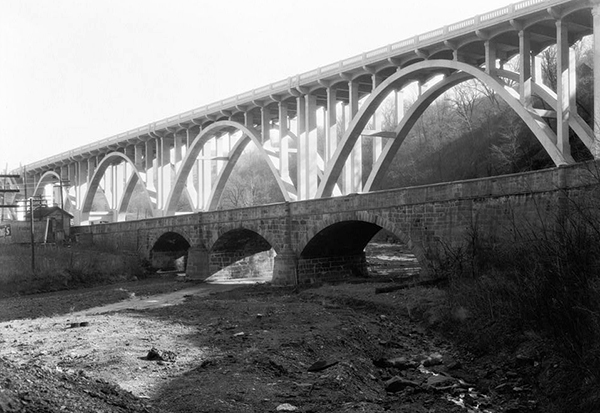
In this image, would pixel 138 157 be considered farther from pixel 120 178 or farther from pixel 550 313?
pixel 550 313

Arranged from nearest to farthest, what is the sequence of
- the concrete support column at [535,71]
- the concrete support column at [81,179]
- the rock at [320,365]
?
the rock at [320,365]
the concrete support column at [535,71]
the concrete support column at [81,179]

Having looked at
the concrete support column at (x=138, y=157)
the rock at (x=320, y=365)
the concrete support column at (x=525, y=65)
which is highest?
the concrete support column at (x=138, y=157)

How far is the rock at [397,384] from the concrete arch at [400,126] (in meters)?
10.9

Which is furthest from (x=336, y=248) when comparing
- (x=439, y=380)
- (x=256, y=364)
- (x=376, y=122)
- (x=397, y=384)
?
(x=397, y=384)

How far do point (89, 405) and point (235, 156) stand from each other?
136 ft

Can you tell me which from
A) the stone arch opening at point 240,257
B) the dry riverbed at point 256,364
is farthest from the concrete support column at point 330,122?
the dry riverbed at point 256,364

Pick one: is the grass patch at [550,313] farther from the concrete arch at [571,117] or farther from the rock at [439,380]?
the concrete arch at [571,117]

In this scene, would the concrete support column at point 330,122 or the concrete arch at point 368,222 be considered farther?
the concrete support column at point 330,122

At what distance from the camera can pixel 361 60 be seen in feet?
101

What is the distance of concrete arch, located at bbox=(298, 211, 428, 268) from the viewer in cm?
1997

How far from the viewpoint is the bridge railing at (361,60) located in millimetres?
22453

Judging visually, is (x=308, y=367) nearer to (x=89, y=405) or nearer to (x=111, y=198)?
(x=89, y=405)

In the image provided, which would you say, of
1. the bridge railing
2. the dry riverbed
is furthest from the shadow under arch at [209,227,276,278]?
the dry riverbed

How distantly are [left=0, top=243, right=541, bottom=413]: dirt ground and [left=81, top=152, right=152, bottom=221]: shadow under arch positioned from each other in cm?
4066
